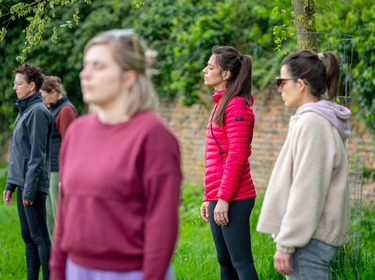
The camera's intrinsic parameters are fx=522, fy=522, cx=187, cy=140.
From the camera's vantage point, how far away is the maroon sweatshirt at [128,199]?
188cm

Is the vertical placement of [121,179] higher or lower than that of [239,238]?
higher

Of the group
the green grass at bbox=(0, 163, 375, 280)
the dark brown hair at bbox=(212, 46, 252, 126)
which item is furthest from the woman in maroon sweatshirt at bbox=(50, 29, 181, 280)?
the green grass at bbox=(0, 163, 375, 280)

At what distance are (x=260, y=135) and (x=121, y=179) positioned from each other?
22.8ft

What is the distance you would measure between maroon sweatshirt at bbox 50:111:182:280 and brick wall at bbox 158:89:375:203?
5501mm

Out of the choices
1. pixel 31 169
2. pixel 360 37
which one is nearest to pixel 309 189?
pixel 31 169

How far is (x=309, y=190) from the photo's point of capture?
247 cm

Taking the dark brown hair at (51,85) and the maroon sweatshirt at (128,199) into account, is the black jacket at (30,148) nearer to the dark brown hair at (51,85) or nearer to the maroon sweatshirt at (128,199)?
the dark brown hair at (51,85)

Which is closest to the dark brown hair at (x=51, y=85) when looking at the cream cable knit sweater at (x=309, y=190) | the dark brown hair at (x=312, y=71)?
the dark brown hair at (x=312, y=71)

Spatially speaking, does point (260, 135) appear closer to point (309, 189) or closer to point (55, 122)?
point (55, 122)

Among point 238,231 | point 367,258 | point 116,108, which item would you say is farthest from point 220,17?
point 116,108

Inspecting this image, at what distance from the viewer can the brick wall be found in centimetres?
739

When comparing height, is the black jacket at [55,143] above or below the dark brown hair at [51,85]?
below

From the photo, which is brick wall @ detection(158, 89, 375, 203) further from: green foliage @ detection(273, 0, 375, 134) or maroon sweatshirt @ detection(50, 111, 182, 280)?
Result: maroon sweatshirt @ detection(50, 111, 182, 280)

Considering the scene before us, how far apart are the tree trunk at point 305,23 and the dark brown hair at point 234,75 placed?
812mm
